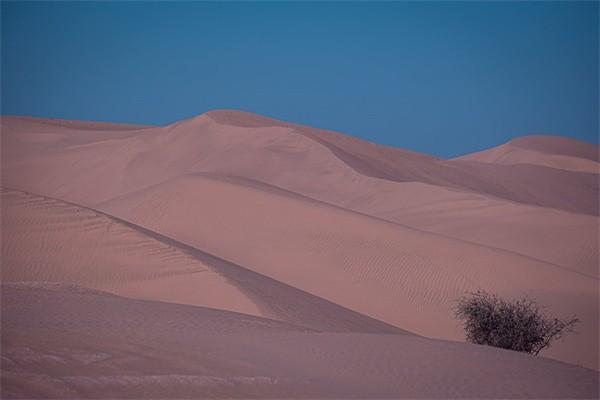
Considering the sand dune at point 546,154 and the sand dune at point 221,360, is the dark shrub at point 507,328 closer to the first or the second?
the sand dune at point 221,360

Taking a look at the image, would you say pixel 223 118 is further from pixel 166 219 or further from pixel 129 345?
pixel 129 345

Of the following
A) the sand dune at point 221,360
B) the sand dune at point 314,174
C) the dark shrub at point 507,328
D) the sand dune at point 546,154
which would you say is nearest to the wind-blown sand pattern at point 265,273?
the sand dune at point 221,360

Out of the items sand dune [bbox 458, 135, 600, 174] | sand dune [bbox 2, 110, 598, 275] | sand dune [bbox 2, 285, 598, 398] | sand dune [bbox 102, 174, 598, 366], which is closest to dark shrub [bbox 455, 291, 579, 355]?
sand dune [bbox 102, 174, 598, 366]

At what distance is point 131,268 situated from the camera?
51.3ft

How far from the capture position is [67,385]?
578 cm

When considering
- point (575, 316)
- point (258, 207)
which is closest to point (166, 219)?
point (258, 207)

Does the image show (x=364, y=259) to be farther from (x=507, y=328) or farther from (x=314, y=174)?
(x=314, y=174)

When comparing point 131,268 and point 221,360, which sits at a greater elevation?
Answer: point 131,268

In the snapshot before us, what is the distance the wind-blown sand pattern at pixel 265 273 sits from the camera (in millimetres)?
7074

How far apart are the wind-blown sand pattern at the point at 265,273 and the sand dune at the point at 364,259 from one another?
0.07 meters

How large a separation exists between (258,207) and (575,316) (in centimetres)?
1224

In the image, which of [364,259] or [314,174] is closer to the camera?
[364,259]

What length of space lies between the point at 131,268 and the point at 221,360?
888 cm

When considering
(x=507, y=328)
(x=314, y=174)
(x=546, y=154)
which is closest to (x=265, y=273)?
(x=507, y=328)
